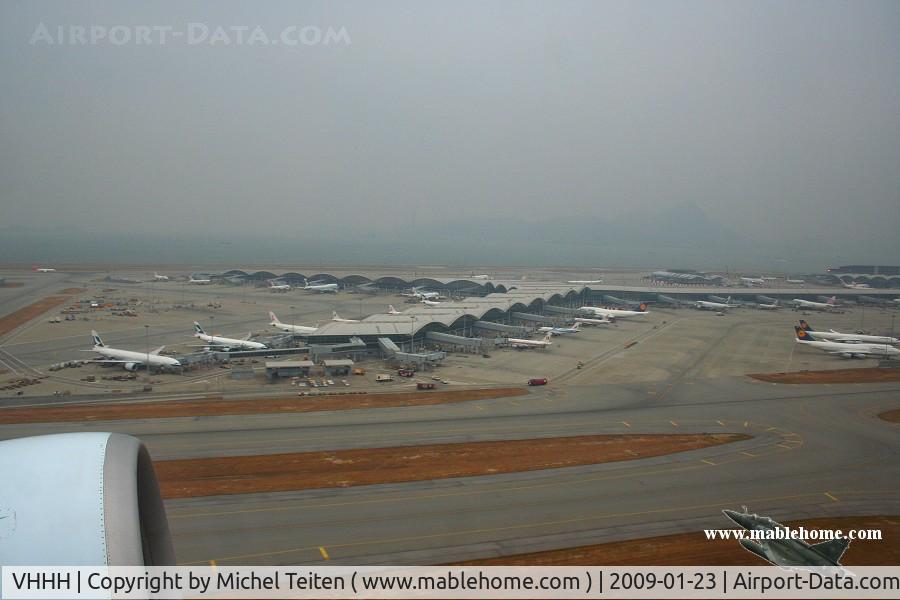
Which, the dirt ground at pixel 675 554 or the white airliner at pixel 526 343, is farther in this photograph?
the white airliner at pixel 526 343

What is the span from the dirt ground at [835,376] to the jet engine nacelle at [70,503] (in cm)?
3657

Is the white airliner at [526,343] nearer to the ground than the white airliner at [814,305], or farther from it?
nearer to the ground

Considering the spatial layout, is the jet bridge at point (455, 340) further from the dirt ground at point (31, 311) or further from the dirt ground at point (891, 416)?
the dirt ground at point (31, 311)

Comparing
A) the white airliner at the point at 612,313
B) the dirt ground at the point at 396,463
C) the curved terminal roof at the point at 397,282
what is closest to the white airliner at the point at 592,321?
the white airliner at the point at 612,313

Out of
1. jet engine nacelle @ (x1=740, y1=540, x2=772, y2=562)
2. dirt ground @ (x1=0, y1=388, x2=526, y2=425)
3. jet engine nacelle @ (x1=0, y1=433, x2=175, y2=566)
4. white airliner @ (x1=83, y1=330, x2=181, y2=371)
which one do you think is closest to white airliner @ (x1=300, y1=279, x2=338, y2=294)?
white airliner @ (x1=83, y1=330, x2=181, y2=371)

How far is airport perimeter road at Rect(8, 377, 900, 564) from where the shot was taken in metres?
13.6

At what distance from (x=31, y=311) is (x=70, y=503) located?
6206 cm

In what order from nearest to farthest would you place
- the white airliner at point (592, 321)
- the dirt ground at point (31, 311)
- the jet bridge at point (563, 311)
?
the dirt ground at point (31, 311), the white airliner at point (592, 321), the jet bridge at point (563, 311)

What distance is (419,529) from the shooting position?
1420 centimetres

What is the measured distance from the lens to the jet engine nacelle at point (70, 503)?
301 cm

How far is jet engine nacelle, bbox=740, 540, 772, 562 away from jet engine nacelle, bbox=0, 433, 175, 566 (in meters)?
11.9

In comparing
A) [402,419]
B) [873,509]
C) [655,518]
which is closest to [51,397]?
[402,419]

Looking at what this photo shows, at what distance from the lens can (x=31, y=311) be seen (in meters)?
53.9

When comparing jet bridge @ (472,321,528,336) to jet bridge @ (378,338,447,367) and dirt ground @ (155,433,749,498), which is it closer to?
jet bridge @ (378,338,447,367)
